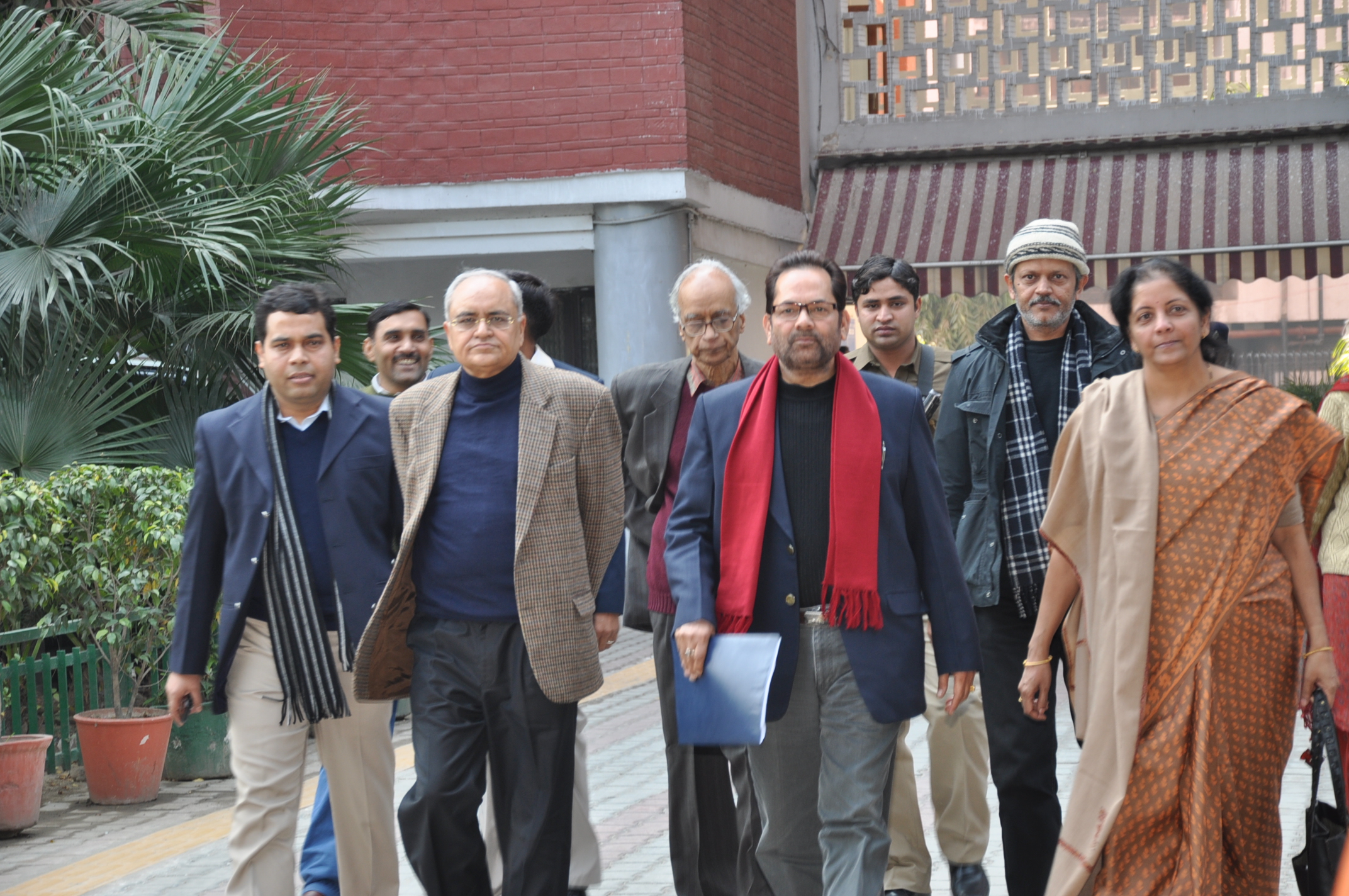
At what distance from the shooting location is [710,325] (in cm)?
533

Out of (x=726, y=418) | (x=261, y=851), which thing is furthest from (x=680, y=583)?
(x=261, y=851)

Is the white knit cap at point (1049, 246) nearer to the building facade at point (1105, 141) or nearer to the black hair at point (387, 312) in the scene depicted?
the black hair at point (387, 312)

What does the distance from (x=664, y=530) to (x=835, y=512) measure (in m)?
1.02

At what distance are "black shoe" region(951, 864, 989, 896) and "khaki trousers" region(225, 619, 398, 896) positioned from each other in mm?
1907

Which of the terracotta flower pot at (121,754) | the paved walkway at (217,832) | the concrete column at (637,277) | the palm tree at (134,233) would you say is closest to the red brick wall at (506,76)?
the concrete column at (637,277)

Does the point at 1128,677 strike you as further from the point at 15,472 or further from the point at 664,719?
the point at 15,472

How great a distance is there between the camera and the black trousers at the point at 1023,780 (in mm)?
4934

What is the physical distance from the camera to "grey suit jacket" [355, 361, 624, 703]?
4.64 metres

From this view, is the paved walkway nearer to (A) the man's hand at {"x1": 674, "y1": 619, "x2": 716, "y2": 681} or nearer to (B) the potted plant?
(B) the potted plant

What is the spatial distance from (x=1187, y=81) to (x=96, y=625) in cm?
1130

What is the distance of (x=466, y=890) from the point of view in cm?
469

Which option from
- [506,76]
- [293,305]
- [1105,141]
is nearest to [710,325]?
[293,305]

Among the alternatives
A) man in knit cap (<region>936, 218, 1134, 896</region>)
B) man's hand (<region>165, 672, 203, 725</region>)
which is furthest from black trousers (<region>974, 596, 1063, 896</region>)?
man's hand (<region>165, 672, 203, 725</region>)

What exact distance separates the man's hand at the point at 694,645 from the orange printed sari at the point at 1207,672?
104 cm
